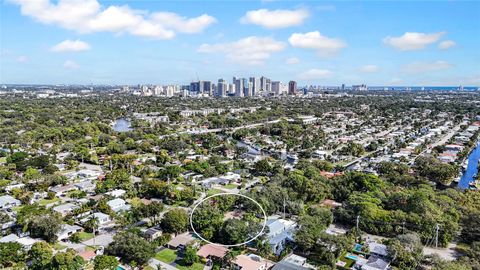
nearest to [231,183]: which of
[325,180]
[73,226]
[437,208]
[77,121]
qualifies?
[325,180]

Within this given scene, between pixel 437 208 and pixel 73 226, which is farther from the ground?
pixel 437 208

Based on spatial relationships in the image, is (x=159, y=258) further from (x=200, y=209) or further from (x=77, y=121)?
(x=77, y=121)

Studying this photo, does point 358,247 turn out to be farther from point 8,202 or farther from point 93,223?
point 8,202

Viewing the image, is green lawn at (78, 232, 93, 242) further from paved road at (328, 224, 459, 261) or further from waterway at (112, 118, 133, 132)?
waterway at (112, 118, 133, 132)

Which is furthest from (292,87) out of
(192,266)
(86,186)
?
(192,266)

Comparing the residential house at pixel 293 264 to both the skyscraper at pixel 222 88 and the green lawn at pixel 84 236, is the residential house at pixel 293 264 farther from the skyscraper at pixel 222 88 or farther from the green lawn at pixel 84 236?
the skyscraper at pixel 222 88

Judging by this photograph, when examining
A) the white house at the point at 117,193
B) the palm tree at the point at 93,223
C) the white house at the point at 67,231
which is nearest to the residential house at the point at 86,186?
the white house at the point at 117,193
